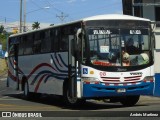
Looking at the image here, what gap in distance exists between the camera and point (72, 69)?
61.9ft

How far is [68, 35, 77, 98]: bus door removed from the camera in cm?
1848

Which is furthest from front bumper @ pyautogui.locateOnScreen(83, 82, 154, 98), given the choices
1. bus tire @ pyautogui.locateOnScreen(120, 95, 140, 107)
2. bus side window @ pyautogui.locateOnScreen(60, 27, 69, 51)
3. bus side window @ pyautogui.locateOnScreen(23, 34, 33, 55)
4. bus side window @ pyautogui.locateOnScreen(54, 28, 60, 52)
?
bus side window @ pyautogui.locateOnScreen(23, 34, 33, 55)

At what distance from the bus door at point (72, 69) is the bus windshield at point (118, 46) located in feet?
2.88

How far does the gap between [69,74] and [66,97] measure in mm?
984

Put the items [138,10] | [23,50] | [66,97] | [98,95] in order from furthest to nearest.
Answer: [138,10] < [23,50] < [66,97] < [98,95]

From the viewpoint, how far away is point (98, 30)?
18109 mm

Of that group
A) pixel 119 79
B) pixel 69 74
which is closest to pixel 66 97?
pixel 69 74

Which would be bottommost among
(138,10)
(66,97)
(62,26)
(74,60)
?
(66,97)

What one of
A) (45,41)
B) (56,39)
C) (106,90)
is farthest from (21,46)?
(106,90)

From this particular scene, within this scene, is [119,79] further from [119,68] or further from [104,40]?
[104,40]

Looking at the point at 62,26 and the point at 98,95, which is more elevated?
the point at 62,26

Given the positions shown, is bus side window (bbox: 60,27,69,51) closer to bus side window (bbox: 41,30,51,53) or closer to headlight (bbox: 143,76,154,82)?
bus side window (bbox: 41,30,51,53)

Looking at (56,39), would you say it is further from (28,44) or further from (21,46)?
(21,46)

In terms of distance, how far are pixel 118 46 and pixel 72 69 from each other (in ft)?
6.64
